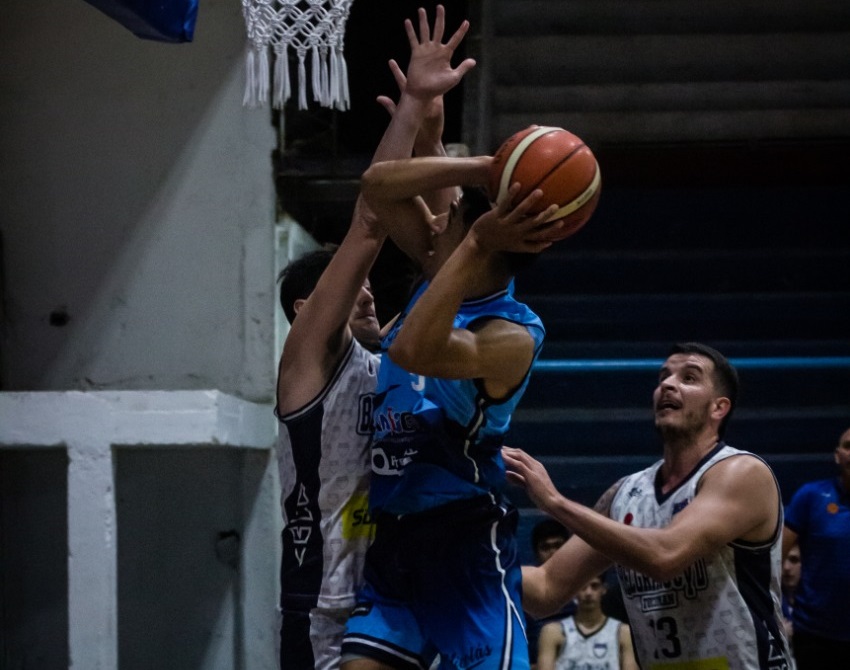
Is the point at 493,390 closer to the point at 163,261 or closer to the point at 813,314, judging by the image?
the point at 163,261

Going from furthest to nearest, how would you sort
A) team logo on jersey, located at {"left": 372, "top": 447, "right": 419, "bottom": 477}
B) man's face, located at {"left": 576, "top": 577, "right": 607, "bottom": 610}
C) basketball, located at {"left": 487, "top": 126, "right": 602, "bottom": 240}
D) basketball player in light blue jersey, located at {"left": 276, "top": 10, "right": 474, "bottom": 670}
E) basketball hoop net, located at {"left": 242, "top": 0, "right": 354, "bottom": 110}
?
man's face, located at {"left": 576, "top": 577, "right": 607, "bottom": 610}, basketball hoop net, located at {"left": 242, "top": 0, "right": 354, "bottom": 110}, basketball player in light blue jersey, located at {"left": 276, "top": 10, "right": 474, "bottom": 670}, team logo on jersey, located at {"left": 372, "top": 447, "right": 419, "bottom": 477}, basketball, located at {"left": 487, "top": 126, "right": 602, "bottom": 240}

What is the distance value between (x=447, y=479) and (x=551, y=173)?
0.94 meters

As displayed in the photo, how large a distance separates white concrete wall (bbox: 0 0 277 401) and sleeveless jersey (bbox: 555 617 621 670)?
7.12ft

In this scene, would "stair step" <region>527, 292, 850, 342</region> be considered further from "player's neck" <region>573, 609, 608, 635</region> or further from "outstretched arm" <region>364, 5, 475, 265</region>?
"outstretched arm" <region>364, 5, 475, 265</region>

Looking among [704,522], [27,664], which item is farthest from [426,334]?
[27,664]

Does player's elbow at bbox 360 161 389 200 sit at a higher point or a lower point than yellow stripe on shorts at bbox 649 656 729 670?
higher

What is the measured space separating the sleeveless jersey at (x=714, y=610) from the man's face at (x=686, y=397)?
0.16m

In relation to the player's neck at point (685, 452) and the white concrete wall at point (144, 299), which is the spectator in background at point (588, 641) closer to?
the white concrete wall at point (144, 299)

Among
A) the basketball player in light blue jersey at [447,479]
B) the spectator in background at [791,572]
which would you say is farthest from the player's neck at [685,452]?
the spectator in background at [791,572]

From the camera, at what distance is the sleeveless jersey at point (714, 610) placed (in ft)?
13.7

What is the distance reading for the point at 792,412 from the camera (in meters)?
8.45

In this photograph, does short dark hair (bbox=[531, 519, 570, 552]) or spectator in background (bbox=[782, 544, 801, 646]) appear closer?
spectator in background (bbox=[782, 544, 801, 646])

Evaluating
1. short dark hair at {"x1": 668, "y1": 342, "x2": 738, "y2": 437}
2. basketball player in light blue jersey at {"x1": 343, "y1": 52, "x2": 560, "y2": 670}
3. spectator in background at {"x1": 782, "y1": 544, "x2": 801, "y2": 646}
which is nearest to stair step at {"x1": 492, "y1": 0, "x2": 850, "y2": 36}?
spectator in background at {"x1": 782, "y1": 544, "x2": 801, "y2": 646}

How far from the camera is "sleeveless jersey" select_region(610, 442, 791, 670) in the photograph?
417 cm
